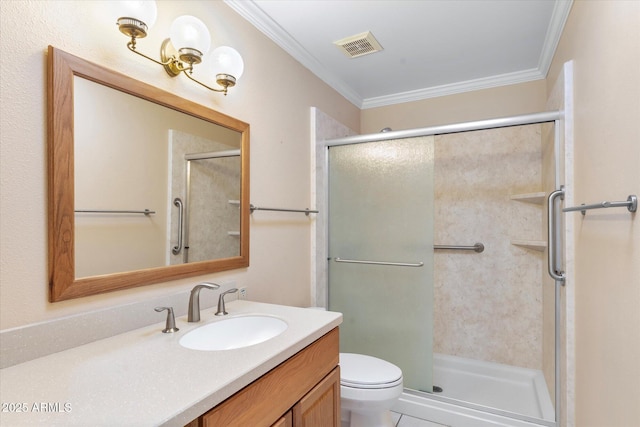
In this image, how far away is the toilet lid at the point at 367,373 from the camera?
1.65 meters

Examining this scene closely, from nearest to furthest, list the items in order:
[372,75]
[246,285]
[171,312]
Result: [171,312] → [246,285] → [372,75]

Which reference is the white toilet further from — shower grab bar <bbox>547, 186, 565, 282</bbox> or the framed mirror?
shower grab bar <bbox>547, 186, 565, 282</bbox>

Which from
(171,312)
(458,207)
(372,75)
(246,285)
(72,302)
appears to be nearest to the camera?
(72,302)

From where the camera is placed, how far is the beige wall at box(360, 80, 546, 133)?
2.55 metres

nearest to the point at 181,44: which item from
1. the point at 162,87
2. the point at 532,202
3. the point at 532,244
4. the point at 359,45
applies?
the point at 162,87

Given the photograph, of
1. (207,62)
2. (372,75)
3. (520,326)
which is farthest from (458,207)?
(207,62)

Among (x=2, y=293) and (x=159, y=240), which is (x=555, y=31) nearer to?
(x=159, y=240)

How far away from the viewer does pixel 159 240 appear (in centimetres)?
128

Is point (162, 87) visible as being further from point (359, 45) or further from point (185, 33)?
point (359, 45)

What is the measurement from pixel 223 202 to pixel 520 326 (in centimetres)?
250

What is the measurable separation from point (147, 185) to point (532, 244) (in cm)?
246

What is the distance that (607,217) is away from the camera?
120 centimetres

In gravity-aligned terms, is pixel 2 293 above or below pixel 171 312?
above

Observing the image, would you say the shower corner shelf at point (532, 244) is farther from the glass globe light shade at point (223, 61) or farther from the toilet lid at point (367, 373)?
the glass globe light shade at point (223, 61)
